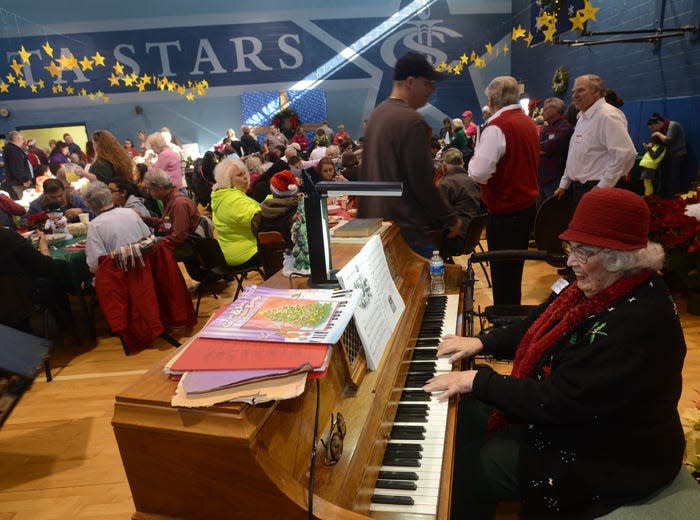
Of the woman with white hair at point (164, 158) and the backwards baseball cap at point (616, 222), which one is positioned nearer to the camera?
the backwards baseball cap at point (616, 222)

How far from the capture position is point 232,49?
14.0 metres

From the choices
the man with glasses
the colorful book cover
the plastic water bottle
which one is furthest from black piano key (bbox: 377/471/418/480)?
the man with glasses

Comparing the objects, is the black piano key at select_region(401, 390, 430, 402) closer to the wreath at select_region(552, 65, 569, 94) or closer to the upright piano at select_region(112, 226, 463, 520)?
the upright piano at select_region(112, 226, 463, 520)

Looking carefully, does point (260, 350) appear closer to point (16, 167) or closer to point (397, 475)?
point (397, 475)

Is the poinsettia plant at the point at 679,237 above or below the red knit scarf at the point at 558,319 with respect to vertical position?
below

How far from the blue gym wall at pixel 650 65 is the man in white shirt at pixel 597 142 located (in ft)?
6.21

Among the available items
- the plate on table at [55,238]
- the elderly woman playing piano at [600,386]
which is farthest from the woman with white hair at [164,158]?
the elderly woman playing piano at [600,386]

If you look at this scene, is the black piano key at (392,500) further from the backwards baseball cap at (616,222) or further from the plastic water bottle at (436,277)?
the plastic water bottle at (436,277)

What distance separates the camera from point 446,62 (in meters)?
13.8

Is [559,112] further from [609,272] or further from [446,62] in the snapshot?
[446,62]

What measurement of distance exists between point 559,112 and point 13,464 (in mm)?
5710

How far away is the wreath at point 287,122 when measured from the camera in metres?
13.3

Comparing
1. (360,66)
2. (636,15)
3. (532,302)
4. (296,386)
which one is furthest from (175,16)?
(296,386)

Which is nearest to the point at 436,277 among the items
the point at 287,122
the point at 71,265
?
the point at 71,265
